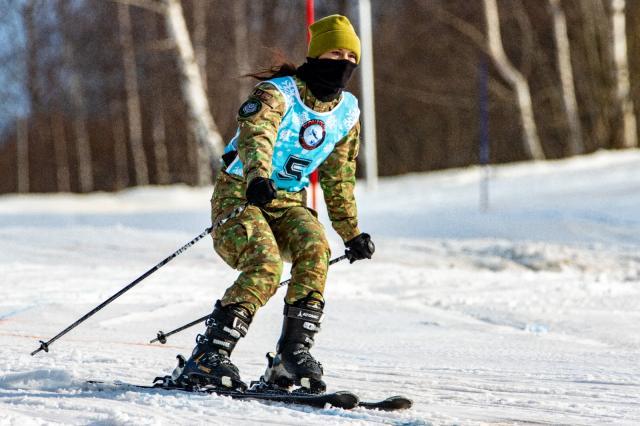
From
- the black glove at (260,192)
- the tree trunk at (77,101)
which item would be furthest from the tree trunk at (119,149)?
the black glove at (260,192)

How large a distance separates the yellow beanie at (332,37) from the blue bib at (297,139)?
0.55 ft

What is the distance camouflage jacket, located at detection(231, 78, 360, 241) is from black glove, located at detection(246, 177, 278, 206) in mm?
54

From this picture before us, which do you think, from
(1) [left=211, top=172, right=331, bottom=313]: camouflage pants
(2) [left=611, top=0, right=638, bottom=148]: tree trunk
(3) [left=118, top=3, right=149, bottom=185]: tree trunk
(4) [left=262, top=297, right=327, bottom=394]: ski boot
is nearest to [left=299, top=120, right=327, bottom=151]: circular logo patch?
(1) [left=211, top=172, right=331, bottom=313]: camouflage pants

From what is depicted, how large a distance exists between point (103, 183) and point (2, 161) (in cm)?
362

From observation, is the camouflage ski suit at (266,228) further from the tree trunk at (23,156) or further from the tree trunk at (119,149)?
the tree trunk at (119,149)

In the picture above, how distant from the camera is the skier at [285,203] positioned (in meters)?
3.62

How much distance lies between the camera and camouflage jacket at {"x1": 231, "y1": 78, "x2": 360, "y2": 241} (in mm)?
3600

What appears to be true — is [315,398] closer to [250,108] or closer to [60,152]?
[250,108]

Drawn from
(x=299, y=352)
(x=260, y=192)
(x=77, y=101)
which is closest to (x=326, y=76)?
(x=260, y=192)

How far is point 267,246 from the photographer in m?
3.67

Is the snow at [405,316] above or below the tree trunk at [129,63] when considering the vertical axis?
below

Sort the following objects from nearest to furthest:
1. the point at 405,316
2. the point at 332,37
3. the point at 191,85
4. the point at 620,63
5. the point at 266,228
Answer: the point at 266,228, the point at 332,37, the point at 405,316, the point at 191,85, the point at 620,63

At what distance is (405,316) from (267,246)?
8.78 ft

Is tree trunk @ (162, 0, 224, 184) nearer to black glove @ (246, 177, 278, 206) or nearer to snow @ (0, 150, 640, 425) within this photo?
snow @ (0, 150, 640, 425)
